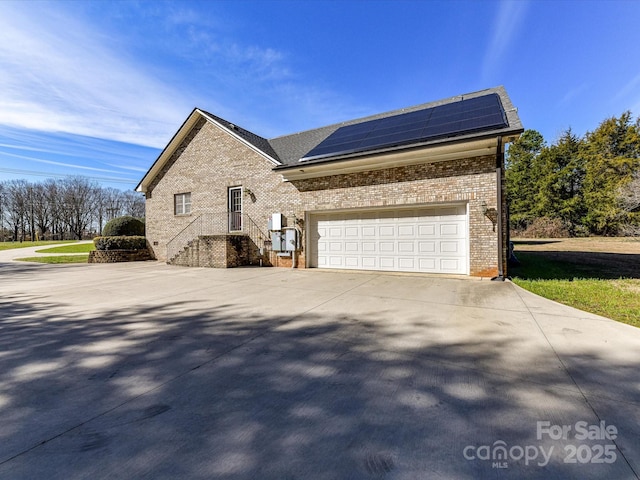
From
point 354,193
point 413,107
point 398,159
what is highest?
point 413,107

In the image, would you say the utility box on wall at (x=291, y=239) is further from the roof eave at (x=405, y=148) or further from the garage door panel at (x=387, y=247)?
the garage door panel at (x=387, y=247)

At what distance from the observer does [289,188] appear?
12.1 m

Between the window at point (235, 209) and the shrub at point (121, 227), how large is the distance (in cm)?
782

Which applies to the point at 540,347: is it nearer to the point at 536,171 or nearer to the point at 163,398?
the point at 163,398

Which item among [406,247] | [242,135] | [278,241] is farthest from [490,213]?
[242,135]

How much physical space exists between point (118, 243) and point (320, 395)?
690 inches

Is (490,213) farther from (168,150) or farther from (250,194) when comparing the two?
(168,150)

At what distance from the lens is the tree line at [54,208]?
51188mm

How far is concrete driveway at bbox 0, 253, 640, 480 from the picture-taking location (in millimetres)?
1707

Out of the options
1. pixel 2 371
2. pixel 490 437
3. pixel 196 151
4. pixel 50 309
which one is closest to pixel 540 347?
pixel 490 437

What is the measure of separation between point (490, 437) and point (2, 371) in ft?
14.8

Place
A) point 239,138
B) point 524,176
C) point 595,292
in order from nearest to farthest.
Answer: point 595,292 → point 239,138 → point 524,176

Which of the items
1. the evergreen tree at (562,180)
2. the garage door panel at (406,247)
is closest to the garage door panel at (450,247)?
the garage door panel at (406,247)


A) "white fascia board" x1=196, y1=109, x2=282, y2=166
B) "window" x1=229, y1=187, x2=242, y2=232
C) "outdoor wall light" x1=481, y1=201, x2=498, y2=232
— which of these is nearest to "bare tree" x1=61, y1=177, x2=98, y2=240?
"white fascia board" x1=196, y1=109, x2=282, y2=166
